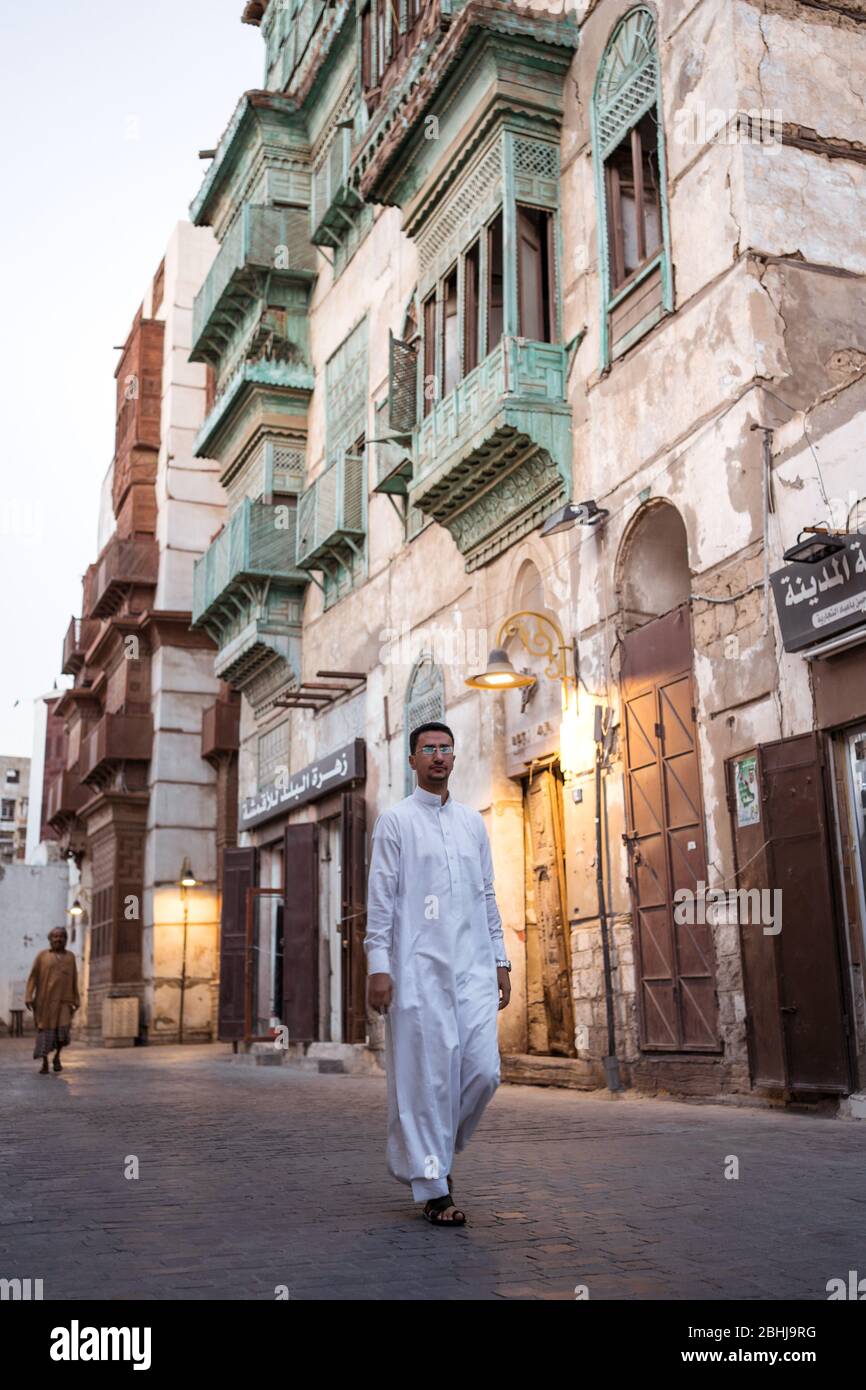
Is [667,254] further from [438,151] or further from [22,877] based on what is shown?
[22,877]

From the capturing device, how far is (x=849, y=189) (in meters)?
11.4

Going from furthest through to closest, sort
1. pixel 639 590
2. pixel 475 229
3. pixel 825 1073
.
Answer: pixel 475 229 < pixel 639 590 < pixel 825 1073

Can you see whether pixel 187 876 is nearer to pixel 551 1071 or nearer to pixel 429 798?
pixel 551 1071

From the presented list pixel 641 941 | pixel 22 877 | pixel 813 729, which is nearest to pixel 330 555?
pixel 641 941

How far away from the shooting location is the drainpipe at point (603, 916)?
1190 cm

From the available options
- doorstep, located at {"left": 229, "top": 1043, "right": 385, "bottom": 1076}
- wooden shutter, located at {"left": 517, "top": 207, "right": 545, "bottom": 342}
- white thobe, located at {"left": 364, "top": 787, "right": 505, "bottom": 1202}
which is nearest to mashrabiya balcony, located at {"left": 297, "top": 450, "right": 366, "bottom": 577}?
wooden shutter, located at {"left": 517, "top": 207, "right": 545, "bottom": 342}

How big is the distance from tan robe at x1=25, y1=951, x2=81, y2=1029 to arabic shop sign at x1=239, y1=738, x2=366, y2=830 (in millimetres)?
4537

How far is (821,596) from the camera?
9.23 m

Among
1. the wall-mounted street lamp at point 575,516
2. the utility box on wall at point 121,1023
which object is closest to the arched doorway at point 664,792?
the wall-mounted street lamp at point 575,516

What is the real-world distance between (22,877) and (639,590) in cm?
3809

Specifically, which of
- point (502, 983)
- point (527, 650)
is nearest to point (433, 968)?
point (502, 983)

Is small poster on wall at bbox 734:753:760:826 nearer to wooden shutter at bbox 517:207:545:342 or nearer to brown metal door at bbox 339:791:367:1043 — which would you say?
wooden shutter at bbox 517:207:545:342

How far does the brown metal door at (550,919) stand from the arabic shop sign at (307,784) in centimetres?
500

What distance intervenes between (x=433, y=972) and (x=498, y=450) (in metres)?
9.55
